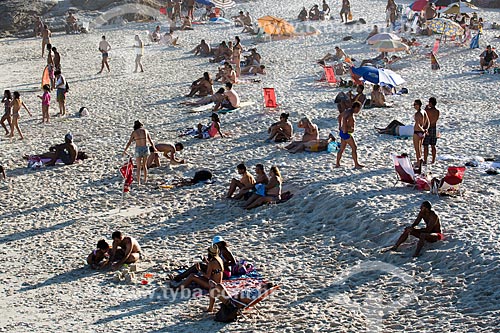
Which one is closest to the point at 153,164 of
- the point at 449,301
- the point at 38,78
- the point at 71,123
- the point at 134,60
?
the point at 71,123

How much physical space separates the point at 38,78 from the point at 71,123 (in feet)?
21.8

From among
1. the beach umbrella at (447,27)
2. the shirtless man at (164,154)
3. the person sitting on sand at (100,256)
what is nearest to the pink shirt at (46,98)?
the shirtless man at (164,154)

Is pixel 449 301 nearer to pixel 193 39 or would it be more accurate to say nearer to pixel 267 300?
pixel 267 300

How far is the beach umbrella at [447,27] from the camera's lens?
25.4m

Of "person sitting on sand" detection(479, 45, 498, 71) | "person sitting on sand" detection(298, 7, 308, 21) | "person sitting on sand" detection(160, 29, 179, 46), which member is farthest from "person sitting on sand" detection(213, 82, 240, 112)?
"person sitting on sand" detection(298, 7, 308, 21)

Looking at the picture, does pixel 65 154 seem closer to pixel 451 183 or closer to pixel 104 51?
pixel 451 183

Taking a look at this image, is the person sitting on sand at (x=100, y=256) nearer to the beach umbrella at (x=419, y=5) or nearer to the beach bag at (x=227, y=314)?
the beach bag at (x=227, y=314)

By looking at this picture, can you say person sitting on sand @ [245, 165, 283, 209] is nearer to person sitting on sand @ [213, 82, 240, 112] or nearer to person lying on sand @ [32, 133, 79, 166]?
person lying on sand @ [32, 133, 79, 166]

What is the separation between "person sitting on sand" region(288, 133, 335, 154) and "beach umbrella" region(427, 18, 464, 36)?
1209cm

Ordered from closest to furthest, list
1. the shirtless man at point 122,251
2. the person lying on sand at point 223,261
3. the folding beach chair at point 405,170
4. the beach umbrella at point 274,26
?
→ the person lying on sand at point 223,261
the shirtless man at point 122,251
the folding beach chair at point 405,170
the beach umbrella at point 274,26

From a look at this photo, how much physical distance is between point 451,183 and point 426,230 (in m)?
1.59

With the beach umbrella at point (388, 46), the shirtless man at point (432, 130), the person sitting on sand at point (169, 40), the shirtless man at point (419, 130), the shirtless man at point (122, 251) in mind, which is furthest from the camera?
the person sitting on sand at point (169, 40)

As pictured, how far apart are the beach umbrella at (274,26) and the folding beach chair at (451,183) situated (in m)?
17.9

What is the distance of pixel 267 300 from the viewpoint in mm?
9562
